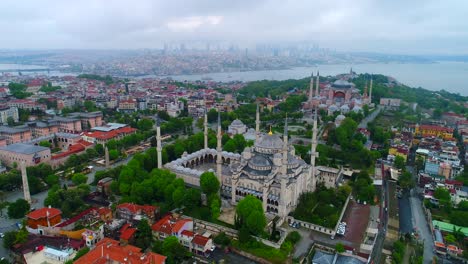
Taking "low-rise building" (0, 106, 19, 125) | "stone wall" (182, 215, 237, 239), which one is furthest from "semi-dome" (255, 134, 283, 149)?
"low-rise building" (0, 106, 19, 125)

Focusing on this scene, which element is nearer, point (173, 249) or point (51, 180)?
point (173, 249)

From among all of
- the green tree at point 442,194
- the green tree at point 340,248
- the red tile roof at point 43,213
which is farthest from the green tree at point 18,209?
the green tree at point 442,194

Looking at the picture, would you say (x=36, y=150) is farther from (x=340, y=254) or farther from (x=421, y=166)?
(x=421, y=166)

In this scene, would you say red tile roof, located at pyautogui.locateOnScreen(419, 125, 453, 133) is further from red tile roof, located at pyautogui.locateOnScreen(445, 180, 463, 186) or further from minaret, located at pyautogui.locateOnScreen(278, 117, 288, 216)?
minaret, located at pyautogui.locateOnScreen(278, 117, 288, 216)

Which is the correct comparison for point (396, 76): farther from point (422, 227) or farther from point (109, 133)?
point (422, 227)

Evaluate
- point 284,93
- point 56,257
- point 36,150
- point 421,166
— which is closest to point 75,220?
point 56,257

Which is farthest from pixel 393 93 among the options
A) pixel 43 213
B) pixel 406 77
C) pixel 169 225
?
pixel 406 77
